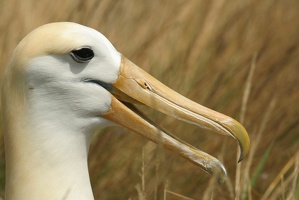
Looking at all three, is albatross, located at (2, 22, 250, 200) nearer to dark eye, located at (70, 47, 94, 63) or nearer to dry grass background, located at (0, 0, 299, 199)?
dark eye, located at (70, 47, 94, 63)

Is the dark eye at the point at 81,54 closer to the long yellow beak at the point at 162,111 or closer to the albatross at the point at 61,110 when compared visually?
the albatross at the point at 61,110

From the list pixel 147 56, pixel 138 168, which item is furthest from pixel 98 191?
pixel 147 56

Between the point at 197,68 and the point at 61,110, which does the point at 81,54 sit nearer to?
the point at 61,110

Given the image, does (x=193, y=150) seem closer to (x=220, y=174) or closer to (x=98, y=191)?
(x=220, y=174)

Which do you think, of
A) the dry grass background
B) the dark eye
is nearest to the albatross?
the dark eye

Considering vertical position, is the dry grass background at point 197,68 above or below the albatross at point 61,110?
below

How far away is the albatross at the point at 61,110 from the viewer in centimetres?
332

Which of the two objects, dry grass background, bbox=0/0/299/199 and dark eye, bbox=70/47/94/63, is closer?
dark eye, bbox=70/47/94/63

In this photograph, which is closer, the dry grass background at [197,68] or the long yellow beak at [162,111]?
the long yellow beak at [162,111]

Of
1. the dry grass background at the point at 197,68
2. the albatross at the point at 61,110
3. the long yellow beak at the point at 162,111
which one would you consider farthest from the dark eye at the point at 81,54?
the dry grass background at the point at 197,68

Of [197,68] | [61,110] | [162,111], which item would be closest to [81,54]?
[61,110]

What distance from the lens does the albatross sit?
3320 millimetres

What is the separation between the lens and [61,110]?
3344 mm

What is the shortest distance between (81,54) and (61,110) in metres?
0.18
